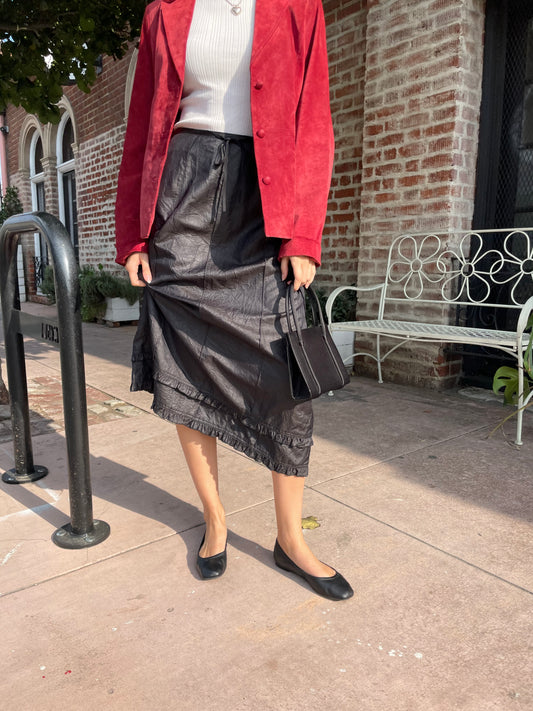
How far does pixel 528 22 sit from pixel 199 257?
10.9ft

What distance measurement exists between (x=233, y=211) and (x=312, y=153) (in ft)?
0.87

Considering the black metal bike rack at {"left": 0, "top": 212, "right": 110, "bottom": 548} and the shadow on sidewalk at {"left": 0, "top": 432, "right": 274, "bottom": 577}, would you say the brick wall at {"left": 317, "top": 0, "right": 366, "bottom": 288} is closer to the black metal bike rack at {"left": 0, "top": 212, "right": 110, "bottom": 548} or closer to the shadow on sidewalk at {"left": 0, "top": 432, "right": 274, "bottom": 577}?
the shadow on sidewalk at {"left": 0, "top": 432, "right": 274, "bottom": 577}

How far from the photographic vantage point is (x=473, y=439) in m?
2.85

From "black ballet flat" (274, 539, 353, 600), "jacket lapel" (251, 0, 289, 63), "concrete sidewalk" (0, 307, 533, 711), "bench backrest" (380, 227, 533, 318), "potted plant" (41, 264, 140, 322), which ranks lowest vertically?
"concrete sidewalk" (0, 307, 533, 711)

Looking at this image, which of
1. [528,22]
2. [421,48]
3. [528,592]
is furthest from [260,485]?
[528,22]

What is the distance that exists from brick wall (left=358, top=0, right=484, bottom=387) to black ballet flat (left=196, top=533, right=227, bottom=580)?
2.51 meters

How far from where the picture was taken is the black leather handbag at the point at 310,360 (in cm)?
144

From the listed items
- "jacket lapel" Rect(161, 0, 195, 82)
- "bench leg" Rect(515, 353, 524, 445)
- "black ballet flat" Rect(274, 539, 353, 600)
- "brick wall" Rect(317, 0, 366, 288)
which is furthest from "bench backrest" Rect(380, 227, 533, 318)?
"jacket lapel" Rect(161, 0, 195, 82)

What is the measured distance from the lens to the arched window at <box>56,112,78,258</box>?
9.80 metres

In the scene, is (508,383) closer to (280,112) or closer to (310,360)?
(310,360)

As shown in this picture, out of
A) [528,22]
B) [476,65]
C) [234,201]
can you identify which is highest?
[528,22]

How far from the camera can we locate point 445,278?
3.74m

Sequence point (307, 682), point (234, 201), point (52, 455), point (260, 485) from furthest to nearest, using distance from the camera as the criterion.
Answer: point (52, 455)
point (260, 485)
point (234, 201)
point (307, 682)

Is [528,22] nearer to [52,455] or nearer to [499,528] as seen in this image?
[499,528]
